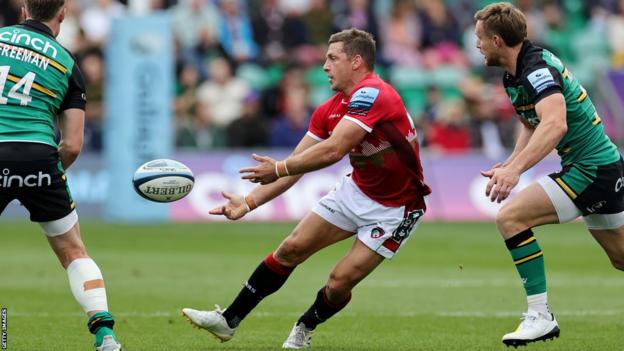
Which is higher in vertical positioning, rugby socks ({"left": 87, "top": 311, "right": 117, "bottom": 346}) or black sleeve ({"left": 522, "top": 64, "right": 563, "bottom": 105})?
black sleeve ({"left": 522, "top": 64, "right": 563, "bottom": 105})

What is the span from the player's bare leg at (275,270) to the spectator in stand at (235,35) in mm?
16134

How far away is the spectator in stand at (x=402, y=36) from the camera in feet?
86.7

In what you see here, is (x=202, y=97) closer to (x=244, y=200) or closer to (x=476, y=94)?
(x=476, y=94)

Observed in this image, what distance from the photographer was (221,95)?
942 inches

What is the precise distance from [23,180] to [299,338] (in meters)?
2.54

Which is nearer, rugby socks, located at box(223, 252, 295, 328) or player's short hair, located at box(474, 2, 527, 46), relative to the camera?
player's short hair, located at box(474, 2, 527, 46)

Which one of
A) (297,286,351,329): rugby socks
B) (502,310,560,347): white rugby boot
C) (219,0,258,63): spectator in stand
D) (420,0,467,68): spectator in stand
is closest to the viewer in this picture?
(502,310,560,347): white rugby boot

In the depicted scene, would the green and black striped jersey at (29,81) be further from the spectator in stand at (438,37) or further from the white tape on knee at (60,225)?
the spectator in stand at (438,37)

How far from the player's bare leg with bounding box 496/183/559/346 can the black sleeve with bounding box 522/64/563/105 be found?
735mm

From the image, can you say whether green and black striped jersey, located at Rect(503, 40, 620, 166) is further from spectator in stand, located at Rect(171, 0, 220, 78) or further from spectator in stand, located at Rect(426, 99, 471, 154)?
spectator in stand, located at Rect(171, 0, 220, 78)

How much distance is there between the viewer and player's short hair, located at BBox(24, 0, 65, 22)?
793 cm

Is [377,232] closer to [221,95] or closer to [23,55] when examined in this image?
[23,55]

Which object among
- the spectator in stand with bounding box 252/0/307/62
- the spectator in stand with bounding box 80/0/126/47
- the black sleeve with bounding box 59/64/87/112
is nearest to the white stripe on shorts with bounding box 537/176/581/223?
the black sleeve with bounding box 59/64/87/112

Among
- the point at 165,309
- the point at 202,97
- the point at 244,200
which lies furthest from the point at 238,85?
the point at 244,200
